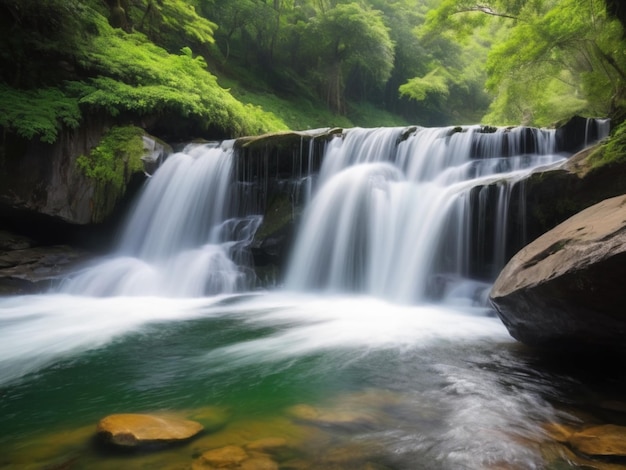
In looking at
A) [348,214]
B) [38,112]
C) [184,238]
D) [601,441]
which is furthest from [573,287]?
[38,112]

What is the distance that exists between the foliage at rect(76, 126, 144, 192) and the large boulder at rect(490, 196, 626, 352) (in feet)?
28.7

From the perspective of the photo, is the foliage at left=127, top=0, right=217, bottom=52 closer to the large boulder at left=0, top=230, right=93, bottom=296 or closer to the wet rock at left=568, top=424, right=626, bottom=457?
the large boulder at left=0, top=230, right=93, bottom=296

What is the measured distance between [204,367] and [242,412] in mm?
1298

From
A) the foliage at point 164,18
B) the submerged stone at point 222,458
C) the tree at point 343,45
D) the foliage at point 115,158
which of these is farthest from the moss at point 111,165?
the tree at point 343,45

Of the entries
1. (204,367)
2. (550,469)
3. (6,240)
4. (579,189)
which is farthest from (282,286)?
(550,469)

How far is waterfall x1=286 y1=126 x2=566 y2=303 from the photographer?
6.67 m

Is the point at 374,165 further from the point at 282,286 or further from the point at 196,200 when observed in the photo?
the point at 196,200

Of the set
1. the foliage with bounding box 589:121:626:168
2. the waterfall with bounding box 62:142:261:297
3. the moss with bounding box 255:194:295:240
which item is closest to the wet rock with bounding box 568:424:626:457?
the foliage with bounding box 589:121:626:168

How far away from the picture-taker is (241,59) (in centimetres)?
2311

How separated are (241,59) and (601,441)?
966 inches

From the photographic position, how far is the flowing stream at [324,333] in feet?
7.95

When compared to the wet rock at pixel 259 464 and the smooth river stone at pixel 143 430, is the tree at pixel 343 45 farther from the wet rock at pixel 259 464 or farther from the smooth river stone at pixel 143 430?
the wet rock at pixel 259 464

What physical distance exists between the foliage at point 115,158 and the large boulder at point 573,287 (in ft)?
28.7

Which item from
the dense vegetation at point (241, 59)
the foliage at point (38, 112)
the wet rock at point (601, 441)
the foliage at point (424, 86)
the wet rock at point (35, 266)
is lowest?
the wet rock at point (601, 441)
